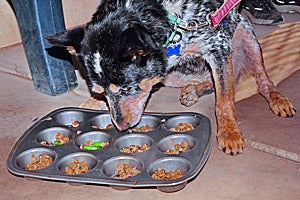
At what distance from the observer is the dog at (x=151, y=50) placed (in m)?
2.00

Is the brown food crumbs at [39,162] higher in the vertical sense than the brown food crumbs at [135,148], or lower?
lower

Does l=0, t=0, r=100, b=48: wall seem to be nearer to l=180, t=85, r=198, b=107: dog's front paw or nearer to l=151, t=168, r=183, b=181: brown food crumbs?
l=180, t=85, r=198, b=107: dog's front paw

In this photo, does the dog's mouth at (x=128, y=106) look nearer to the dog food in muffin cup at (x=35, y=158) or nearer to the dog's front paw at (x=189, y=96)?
the dog food in muffin cup at (x=35, y=158)

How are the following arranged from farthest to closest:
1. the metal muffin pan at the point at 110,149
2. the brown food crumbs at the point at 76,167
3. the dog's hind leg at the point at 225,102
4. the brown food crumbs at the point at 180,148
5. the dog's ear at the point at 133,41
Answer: the dog's hind leg at the point at 225,102 → the brown food crumbs at the point at 180,148 → the brown food crumbs at the point at 76,167 → the metal muffin pan at the point at 110,149 → the dog's ear at the point at 133,41

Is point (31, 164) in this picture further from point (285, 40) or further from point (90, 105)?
point (285, 40)

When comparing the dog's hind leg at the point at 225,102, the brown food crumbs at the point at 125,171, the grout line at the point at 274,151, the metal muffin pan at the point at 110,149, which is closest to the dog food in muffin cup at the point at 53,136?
the metal muffin pan at the point at 110,149

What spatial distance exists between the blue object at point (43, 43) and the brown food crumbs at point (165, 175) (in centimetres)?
116

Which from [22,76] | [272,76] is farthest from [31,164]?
[272,76]

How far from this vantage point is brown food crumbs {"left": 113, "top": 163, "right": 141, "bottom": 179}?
2.04 m

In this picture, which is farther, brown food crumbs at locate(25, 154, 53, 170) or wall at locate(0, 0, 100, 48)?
wall at locate(0, 0, 100, 48)

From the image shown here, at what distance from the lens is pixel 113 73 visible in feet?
6.66

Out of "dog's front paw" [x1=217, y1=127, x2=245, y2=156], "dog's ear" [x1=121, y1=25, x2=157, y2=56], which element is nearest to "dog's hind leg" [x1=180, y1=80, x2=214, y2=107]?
"dog's front paw" [x1=217, y1=127, x2=245, y2=156]

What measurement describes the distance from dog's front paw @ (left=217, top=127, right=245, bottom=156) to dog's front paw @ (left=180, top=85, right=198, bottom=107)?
15.6 inches

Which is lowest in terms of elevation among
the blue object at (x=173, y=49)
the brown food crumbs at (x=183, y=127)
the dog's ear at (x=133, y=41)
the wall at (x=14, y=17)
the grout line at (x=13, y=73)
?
the grout line at (x=13, y=73)
